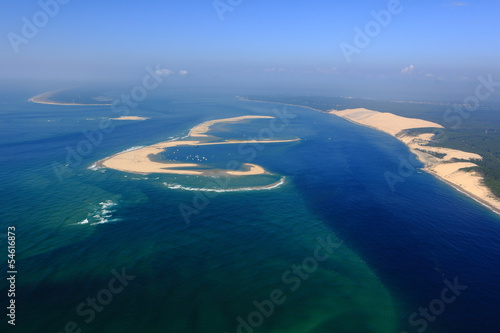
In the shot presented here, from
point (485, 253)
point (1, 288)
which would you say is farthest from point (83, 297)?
point (485, 253)

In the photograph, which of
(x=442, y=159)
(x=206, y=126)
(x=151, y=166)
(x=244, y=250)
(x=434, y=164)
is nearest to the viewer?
(x=244, y=250)

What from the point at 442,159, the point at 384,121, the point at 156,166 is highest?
the point at 384,121

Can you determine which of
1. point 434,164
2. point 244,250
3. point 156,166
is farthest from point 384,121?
point 244,250

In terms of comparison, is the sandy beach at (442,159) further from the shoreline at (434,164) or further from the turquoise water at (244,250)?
the turquoise water at (244,250)

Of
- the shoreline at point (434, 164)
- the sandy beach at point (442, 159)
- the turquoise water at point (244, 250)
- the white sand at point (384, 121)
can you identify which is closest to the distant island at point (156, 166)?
the turquoise water at point (244, 250)

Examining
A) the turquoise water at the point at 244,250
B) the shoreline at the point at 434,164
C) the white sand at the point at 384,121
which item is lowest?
the turquoise water at the point at 244,250

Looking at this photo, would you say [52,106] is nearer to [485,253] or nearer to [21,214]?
[21,214]

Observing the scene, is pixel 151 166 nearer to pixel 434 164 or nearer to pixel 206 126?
pixel 206 126
